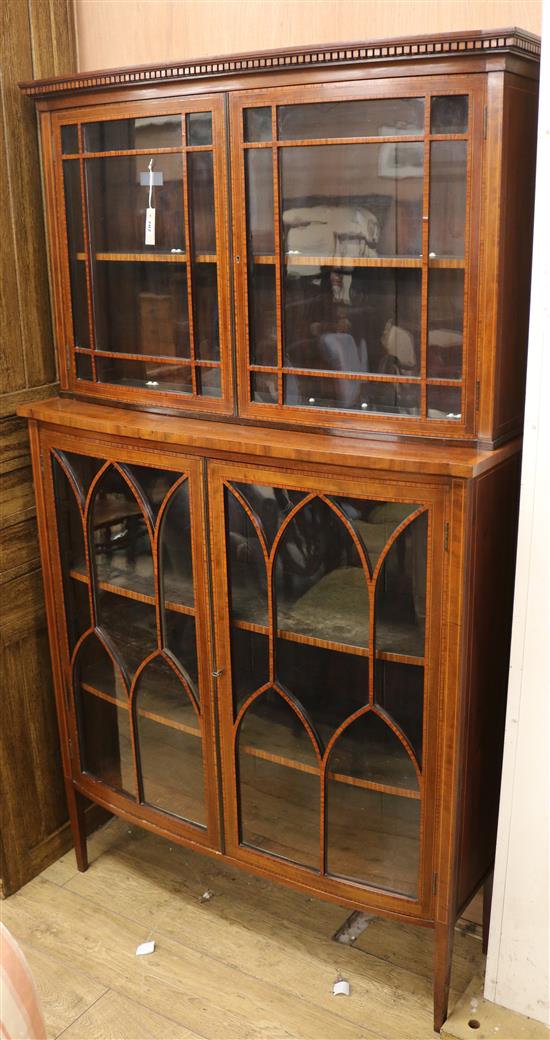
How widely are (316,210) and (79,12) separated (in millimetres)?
958

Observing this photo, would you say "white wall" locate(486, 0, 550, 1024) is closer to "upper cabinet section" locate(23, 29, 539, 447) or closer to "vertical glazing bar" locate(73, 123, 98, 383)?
"upper cabinet section" locate(23, 29, 539, 447)

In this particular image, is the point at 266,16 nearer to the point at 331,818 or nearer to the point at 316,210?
the point at 316,210

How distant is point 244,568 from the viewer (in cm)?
189

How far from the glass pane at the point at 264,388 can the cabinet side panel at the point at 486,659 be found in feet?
1.43

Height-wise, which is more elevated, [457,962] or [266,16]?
[266,16]

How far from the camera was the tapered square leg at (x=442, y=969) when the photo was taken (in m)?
1.85

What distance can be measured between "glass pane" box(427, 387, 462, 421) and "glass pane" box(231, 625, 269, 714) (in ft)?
1.77

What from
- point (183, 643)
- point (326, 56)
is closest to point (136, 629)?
point (183, 643)

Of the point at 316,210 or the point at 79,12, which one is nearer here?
the point at 316,210

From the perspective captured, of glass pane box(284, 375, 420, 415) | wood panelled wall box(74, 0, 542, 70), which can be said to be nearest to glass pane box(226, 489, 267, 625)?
glass pane box(284, 375, 420, 415)

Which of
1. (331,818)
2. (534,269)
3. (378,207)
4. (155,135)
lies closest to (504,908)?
(331,818)

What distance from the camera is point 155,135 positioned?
6.12 ft

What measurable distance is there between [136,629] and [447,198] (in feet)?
3.52

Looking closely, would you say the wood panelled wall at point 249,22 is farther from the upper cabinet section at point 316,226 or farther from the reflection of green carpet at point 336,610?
the reflection of green carpet at point 336,610
